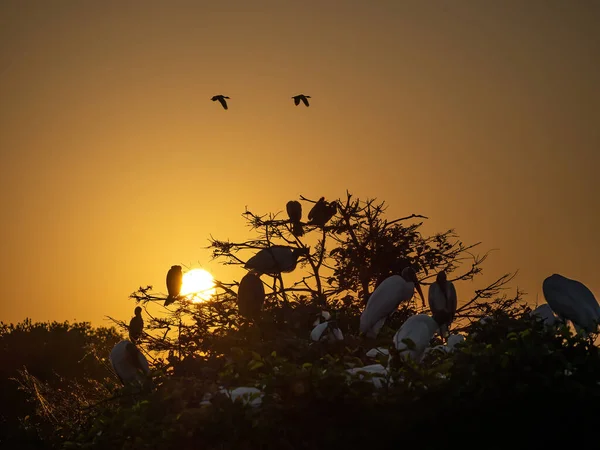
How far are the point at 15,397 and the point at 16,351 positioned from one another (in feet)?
20.8

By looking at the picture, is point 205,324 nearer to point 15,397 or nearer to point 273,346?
point 273,346

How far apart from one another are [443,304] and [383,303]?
1.79 ft

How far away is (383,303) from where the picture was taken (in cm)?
770

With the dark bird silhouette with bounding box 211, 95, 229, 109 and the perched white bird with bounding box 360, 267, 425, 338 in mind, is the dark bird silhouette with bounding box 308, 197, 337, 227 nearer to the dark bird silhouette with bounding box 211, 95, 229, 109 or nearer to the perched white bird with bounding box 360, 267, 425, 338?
the perched white bird with bounding box 360, 267, 425, 338

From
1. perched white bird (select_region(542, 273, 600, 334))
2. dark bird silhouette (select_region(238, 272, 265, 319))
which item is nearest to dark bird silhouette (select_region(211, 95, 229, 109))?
dark bird silhouette (select_region(238, 272, 265, 319))

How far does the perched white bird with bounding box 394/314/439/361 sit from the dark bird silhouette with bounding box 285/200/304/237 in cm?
347

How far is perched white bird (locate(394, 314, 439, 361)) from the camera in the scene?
6.64 m

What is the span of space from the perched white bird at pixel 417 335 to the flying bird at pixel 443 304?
0.52m

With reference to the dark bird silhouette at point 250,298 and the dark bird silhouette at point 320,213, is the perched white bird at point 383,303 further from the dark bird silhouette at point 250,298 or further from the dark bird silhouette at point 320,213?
the dark bird silhouette at point 320,213

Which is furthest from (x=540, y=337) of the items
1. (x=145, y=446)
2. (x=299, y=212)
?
(x=299, y=212)

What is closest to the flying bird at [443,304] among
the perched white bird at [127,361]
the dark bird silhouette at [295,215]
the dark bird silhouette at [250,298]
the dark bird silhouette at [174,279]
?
the dark bird silhouette at [250,298]

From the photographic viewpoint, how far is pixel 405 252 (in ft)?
46.5

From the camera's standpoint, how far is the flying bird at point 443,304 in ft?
25.1

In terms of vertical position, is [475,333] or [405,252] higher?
[405,252]
